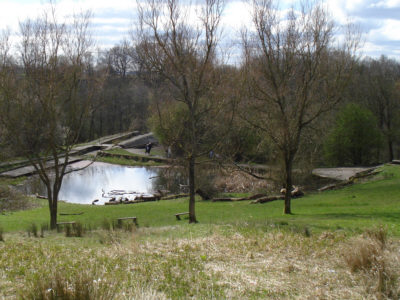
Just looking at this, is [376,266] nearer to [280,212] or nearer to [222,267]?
[222,267]

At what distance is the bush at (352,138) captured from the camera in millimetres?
39719

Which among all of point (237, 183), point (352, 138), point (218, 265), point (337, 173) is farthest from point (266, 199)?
point (352, 138)

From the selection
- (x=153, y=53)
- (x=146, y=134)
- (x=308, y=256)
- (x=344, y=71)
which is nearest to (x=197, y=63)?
(x=153, y=53)

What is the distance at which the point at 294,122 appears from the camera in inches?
682

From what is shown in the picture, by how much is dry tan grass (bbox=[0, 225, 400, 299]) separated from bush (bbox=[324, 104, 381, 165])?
31.5 meters

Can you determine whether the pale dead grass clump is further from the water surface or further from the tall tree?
the tall tree

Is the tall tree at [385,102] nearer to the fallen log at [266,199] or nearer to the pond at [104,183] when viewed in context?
the pond at [104,183]

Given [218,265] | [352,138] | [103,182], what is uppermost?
[352,138]

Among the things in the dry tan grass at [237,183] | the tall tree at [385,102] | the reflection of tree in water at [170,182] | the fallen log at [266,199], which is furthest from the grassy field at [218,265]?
the tall tree at [385,102]

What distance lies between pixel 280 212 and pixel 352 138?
24.8 m

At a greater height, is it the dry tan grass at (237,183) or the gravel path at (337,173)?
the gravel path at (337,173)

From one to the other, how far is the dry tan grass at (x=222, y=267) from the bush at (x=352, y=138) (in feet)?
103

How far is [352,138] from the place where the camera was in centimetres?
4003

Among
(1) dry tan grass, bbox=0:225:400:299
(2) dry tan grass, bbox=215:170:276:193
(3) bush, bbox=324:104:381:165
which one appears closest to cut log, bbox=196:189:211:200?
(2) dry tan grass, bbox=215:170:276:193
